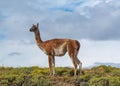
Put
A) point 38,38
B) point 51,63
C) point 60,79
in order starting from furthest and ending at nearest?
point 38,38 < point 51,63 < point 60,79

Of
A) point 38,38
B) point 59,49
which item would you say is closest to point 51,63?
point 59,49

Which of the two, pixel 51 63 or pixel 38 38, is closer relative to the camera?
pixel 51 63

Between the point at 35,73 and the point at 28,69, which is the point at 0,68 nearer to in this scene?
the point at 28,69

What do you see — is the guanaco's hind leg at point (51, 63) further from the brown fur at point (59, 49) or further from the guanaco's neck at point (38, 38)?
the guanaco's neck at point (38, 38)

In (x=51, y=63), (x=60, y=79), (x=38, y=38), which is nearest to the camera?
(x=60, y=79)

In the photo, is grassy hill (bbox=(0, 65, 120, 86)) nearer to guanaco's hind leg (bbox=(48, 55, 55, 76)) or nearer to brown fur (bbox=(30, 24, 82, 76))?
guanaco's hind leg (bbox=(48, 55, 55, 76))

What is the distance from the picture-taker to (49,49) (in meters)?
29.5

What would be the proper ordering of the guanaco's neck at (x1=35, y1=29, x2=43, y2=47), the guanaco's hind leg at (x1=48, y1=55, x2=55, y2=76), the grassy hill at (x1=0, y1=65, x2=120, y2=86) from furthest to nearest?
the guanaco's neck at (x1=35, y1=29, x2=43, y2=47) < the guanaco's hind leg at (x1=48, y1=55, x2=55, y2=76) < the grassy hill at (x1=0, y1=65, x2=120, y2=86)

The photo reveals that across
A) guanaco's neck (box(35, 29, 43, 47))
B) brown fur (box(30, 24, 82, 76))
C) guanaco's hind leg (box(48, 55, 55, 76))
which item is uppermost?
guanaco's neck (box(35, 29, 43, 47))

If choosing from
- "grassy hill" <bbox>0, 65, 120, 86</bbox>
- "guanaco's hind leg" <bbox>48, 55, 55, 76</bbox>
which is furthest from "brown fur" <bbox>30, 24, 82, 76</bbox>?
"grassy hill" <bbox>0, 65, 120, 86</bbox>

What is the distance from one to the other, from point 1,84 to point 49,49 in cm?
465

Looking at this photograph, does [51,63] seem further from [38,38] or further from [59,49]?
[38,38]

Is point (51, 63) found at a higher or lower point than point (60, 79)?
higher

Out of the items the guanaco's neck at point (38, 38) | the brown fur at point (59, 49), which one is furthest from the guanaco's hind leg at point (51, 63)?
the guanaco's neck at point (38, 38)
